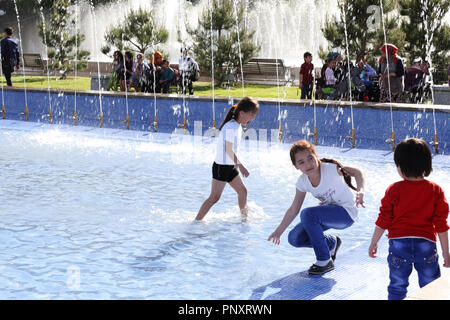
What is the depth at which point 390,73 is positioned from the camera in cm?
1402

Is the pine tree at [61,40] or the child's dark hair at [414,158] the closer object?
the child's dark hair at [414,158]

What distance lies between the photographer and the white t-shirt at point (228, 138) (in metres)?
6.48

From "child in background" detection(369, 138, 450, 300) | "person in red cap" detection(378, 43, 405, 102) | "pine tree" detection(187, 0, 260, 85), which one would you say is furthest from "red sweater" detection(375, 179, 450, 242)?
"pine tree" detection(187, 0, 260, 85)

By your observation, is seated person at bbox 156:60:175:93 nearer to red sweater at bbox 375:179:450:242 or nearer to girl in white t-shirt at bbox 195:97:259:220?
girl in white t-shirt at bbox 195:97:259:220

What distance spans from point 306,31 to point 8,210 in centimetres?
2750

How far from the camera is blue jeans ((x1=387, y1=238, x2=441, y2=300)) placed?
4.07 meters

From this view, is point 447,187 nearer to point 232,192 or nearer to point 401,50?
point 232,192

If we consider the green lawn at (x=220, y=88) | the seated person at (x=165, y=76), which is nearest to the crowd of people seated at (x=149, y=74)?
the seated person at (x=165, y=76)

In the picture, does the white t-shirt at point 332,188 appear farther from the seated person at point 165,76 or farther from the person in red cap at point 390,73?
the seated person at point 165,76

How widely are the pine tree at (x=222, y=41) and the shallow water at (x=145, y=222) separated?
420 inches

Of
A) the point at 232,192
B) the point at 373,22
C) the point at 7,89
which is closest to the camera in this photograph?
the point at 232,192

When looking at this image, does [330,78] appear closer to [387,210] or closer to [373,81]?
[373,81]

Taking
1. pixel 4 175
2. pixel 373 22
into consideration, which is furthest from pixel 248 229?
pixel 373 22
